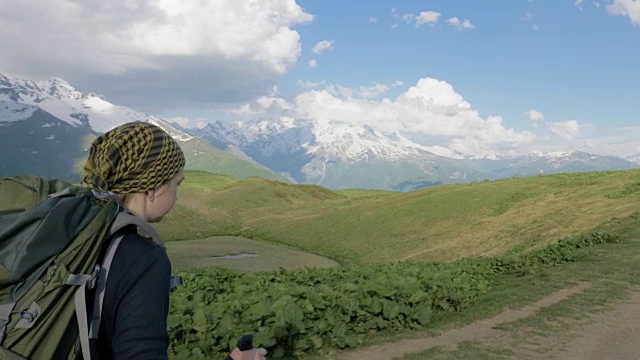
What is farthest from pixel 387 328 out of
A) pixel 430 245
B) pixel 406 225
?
pixel 406 225

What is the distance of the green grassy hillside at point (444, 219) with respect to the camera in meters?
38.3

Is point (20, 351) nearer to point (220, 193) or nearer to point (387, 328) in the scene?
point (387, 328)

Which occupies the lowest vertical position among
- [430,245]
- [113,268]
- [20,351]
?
[430,245]

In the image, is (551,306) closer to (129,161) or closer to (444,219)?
(129,161)

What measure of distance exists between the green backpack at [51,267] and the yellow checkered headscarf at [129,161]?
0.40 m

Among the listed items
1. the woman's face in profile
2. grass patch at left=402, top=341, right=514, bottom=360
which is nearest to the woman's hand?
the woman's face in profile

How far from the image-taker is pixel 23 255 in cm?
270

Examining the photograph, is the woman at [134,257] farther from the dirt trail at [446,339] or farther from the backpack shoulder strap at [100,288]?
the dirt trail at [446,339]

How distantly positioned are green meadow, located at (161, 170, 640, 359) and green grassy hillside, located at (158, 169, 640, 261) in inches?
8.6

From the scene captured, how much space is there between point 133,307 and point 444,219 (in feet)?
165

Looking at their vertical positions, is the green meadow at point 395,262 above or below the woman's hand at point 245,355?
below

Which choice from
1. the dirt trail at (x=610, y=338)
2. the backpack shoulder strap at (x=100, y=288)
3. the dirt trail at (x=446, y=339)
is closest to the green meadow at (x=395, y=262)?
the dirt trail at (x=446, y=339)

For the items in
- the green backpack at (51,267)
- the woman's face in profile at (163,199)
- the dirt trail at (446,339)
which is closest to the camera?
the green backpack at (51,267)

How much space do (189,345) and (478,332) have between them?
7807 mm
